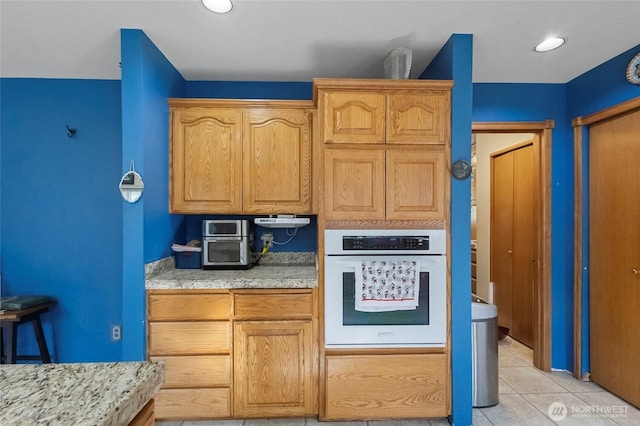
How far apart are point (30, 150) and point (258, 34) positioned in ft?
7.14

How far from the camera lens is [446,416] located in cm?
210

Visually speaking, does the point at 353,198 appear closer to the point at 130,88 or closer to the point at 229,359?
the point at 229,359

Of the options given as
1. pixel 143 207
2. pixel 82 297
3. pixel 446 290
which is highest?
pixel 143 207

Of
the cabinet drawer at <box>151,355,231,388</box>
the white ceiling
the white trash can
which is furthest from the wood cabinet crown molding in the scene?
the white trash can

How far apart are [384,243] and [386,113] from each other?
84cm

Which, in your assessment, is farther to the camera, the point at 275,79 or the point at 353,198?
the point at 275,79

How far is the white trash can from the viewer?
2322 mm

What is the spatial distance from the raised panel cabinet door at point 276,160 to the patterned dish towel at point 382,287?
32.0 inches

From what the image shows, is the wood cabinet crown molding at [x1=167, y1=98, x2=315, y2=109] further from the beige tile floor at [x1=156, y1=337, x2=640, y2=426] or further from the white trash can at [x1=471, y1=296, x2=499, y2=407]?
the beige tile floor at [x1=156, y1=337, x2=640, y2=426]

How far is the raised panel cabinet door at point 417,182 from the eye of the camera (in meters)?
2.12

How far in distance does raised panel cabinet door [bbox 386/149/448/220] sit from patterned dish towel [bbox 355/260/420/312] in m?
0.39

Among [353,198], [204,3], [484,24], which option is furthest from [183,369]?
[484,24]

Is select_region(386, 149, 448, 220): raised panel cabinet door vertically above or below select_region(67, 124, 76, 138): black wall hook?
below

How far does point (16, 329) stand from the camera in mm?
2420
